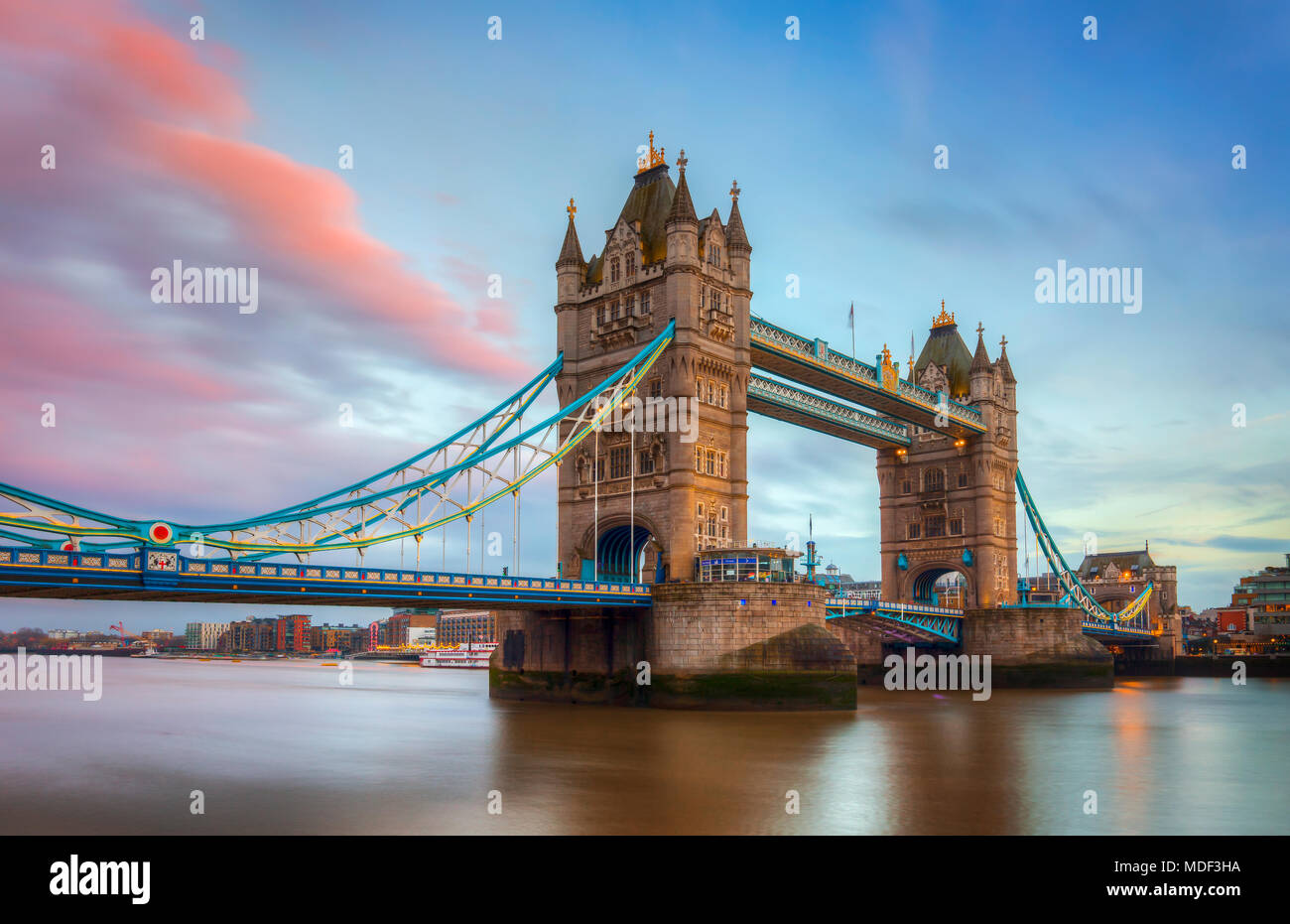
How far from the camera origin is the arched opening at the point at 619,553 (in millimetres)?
49219

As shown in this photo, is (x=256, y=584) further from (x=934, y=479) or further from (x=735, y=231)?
(x=934, y=479)

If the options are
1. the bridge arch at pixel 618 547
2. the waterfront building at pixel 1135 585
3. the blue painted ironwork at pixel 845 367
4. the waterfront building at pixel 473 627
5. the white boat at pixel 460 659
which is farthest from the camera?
the waterfront building at pixel 473 627

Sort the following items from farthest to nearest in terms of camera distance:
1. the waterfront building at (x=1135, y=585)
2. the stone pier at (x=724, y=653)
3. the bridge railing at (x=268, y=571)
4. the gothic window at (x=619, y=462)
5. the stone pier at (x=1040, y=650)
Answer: the waterfront building at (x=1135, y=585)
the stone pier at (x=1040, y=650)
the gothic window at (x=619, y=462)
the stone pier at (x=724, y=653)
the bridge railing at (x=268, y=571)

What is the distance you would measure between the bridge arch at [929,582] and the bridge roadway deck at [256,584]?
121 feet

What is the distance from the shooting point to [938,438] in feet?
236

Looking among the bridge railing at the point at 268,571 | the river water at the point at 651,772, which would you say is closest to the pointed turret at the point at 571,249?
the bridge railing at the point at 268,571

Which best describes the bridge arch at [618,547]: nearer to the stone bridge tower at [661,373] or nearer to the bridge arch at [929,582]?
the stone bridge tower at [661,373]

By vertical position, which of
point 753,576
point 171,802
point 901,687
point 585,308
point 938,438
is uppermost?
point 585,308

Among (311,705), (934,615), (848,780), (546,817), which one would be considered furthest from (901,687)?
(546,817)

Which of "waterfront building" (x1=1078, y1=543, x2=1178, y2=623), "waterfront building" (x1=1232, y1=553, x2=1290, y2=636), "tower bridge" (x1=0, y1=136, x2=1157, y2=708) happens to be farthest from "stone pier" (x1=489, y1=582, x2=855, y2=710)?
"waterfront building" (x1=1232, y1=553, x2=1290, y2=636)

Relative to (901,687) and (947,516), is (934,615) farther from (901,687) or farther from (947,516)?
(947,516)

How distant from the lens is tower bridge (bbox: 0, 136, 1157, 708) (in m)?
30.5

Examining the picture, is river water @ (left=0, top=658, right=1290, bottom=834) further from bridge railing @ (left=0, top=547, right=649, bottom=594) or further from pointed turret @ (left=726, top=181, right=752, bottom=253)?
pointed turret @ (left=726, top=181, right=752, bottom=253)
